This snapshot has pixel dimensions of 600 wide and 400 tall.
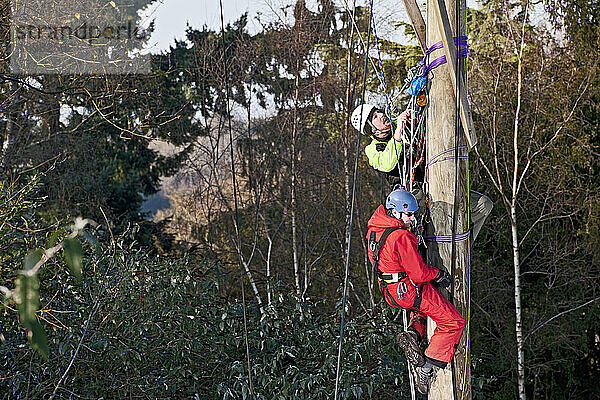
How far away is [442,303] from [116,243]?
3250 mm

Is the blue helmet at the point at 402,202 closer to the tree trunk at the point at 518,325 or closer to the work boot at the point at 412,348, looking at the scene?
the work boot at the point at 412,348

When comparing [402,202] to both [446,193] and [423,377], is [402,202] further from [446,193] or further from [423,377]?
[423,377]

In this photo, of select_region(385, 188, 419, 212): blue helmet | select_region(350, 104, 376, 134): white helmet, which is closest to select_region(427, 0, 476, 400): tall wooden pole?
select_region(385, 188, 419, 212): blue helmet

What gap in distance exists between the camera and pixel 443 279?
2758 mm

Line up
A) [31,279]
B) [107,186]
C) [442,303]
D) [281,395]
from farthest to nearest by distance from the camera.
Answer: [107,186]
[281,395]
[442,303]
[31,279]

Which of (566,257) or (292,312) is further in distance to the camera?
(566,257)

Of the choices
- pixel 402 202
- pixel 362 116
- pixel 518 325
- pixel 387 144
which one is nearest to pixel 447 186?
pixel 402 202

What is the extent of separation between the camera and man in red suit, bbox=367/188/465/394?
2697 millimetres

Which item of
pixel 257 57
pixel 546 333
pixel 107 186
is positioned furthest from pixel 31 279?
pixel 107 186

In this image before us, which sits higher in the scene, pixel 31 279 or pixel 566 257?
pixel 31 279

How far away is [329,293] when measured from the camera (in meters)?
8.05

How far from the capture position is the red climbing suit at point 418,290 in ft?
8.83

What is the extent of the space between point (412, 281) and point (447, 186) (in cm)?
46

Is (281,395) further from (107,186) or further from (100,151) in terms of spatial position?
(100,151)
